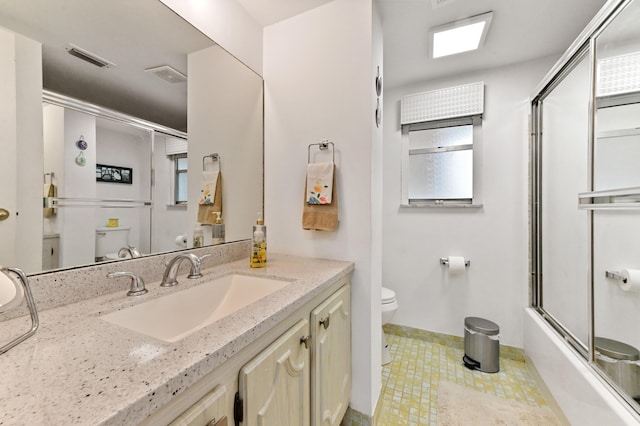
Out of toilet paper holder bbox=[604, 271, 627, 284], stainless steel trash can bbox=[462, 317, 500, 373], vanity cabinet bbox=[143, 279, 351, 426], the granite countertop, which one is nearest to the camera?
the granite countertop

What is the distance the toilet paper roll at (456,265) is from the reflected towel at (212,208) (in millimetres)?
1838

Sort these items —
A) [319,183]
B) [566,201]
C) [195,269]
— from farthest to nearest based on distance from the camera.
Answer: [566,201] < [319,183] < [195,269]

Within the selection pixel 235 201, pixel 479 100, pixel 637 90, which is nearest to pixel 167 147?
pixel 235 201

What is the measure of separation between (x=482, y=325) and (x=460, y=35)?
2075 millimetres

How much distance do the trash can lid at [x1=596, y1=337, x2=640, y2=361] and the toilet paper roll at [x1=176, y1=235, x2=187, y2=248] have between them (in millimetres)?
2136

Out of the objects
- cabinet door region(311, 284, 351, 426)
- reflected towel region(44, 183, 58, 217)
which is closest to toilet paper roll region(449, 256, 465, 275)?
cabinet door region(311, 284, 351, 426)

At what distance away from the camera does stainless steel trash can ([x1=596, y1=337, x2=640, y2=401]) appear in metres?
1.20

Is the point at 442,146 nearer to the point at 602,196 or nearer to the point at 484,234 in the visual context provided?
the point at 484,234

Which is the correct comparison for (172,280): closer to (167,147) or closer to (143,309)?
(143,309)

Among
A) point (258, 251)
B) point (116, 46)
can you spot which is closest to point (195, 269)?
point (258, 251)

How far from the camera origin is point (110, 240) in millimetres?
956

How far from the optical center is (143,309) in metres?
0.84

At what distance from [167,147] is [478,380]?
2371 mm

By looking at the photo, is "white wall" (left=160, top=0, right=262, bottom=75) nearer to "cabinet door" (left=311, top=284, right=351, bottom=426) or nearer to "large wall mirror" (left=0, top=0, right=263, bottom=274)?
"large wall mirror" (left=0, top=0, right=263, bottom=274)
